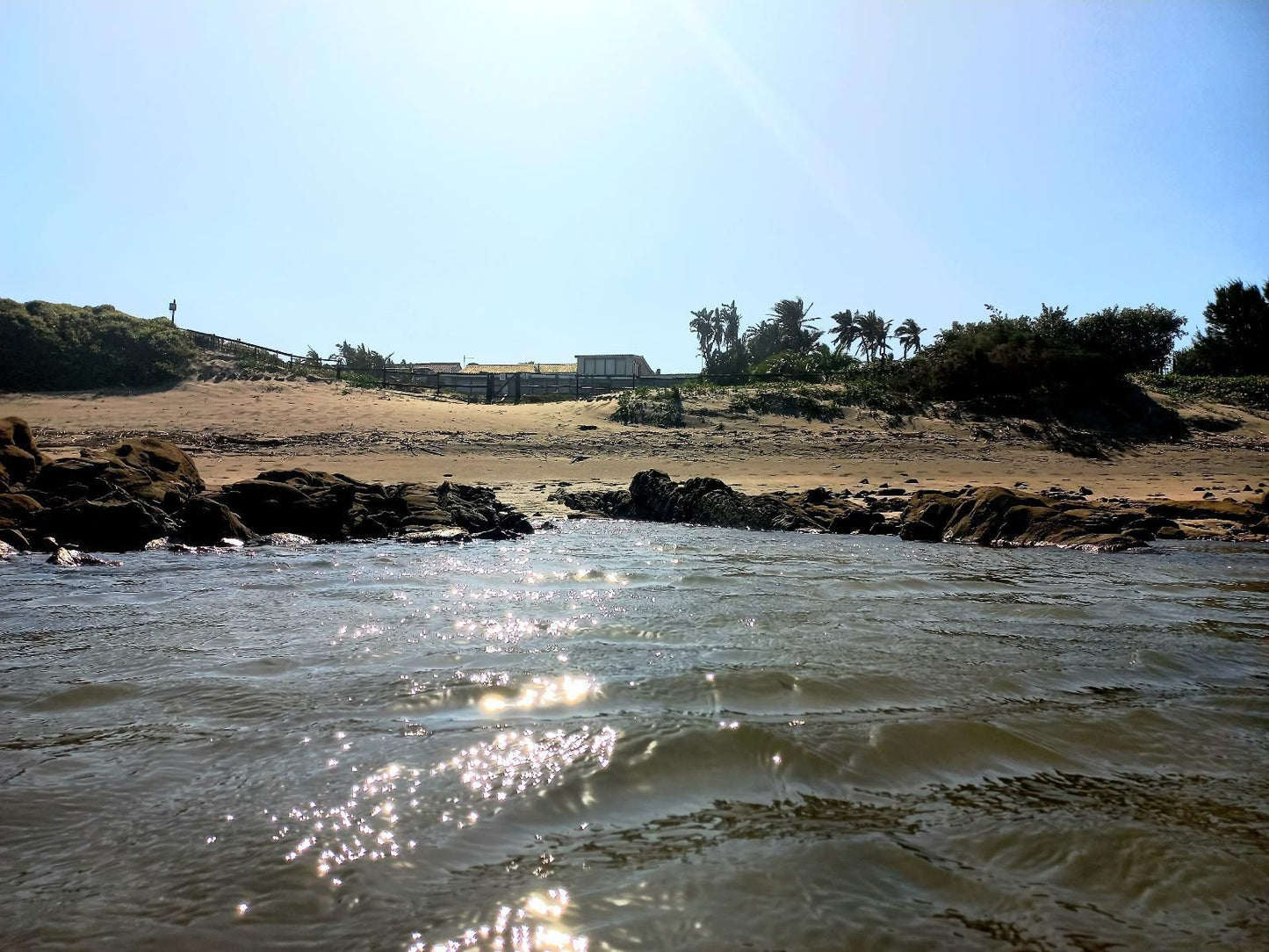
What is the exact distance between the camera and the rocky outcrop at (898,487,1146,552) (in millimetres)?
10812

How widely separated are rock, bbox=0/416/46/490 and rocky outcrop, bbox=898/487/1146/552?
38.6 ft

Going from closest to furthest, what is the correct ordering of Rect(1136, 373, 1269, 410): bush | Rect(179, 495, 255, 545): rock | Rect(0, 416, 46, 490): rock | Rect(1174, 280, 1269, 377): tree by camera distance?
Rect(179, 495, 255, 545): rock → Rect(0, 416, 46, 490): rock → Rect(1136, 373, 1269, 410): bush → Rect(1174, 280, 1269, 377): tree

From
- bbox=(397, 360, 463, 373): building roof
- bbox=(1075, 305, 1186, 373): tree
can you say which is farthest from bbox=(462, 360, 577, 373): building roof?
bbox=(1075, 305, 1186, 373): tree

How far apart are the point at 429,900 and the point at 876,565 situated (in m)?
7.19

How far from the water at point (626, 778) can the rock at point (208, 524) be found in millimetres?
3767

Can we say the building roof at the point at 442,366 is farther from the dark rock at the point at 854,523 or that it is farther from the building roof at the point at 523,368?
the dark rock at the point at 854,523

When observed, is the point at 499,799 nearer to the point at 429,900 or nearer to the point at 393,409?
the point at 429,900

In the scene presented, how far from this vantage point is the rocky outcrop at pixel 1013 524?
10.8 metres

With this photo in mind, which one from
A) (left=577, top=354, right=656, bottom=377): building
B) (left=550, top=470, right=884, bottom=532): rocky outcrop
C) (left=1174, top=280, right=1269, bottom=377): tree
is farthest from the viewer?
(left=577, top=354, right=656, bottom=377): building

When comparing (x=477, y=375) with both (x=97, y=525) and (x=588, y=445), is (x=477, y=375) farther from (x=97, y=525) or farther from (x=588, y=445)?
(x=97, y=525)

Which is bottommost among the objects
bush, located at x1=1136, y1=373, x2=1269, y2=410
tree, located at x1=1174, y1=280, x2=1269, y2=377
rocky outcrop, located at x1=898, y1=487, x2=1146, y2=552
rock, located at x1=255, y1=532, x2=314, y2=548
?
rock, located at x1=255, y1=532, x2=314, y2=548

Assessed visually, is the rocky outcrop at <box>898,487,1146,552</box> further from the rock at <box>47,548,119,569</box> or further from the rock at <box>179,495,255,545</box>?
the rock at <box>47,548,119,569</box>

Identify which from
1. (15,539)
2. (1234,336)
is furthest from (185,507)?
(1234,336)

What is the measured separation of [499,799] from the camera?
261cm
